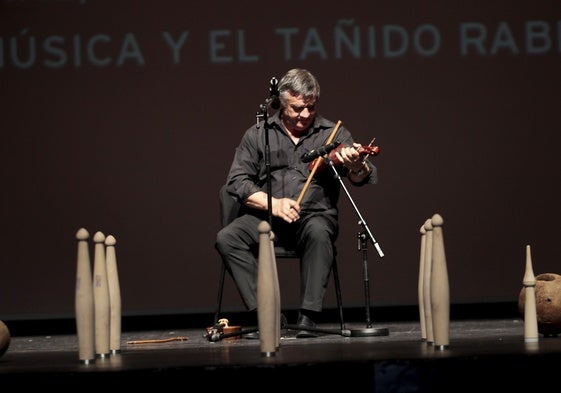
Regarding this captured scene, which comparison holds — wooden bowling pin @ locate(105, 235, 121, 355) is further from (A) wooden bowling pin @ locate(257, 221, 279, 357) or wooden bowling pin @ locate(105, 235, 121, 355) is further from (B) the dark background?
(B) the dark background

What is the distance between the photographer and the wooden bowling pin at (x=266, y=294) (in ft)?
8.94

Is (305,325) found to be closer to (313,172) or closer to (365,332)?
(365,332)

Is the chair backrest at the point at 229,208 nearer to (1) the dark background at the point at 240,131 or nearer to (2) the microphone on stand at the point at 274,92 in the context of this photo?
(2) the microphone on stand at the point at 274,92

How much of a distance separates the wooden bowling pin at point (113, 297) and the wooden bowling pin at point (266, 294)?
69cm

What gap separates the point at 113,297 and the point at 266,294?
80 cm

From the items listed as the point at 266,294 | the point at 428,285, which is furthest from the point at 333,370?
the point at 428,285

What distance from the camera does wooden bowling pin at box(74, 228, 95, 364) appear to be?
2.83 meters

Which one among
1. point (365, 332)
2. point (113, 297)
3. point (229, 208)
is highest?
point (229, 208)

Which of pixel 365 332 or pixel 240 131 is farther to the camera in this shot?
pixel 240 131

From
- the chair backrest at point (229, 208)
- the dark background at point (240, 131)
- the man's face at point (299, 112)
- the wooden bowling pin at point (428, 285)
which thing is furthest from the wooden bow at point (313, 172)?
the wooden bowling pin at point (428, 285)

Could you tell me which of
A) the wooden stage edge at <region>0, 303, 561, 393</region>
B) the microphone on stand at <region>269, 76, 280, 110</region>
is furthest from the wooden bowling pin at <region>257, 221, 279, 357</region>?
the microphone on stand at <region>269, 76, 280, 110</region>

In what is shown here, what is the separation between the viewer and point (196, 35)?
20.1 ft

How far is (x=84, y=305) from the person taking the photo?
9.31ft

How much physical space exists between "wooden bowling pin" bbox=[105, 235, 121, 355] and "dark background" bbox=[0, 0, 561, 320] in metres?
2.74
